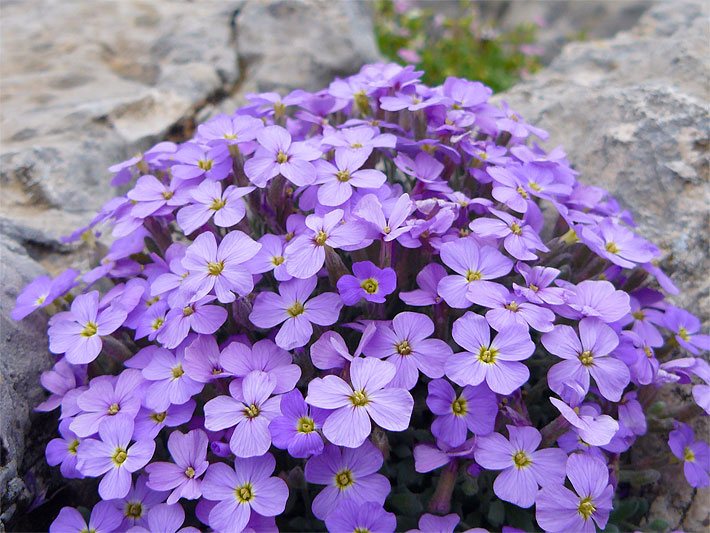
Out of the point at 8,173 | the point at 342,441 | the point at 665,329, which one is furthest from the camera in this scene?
the point at 8,173

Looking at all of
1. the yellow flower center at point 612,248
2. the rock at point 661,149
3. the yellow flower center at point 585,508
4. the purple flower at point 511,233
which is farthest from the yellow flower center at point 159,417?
the rock at point 661,149

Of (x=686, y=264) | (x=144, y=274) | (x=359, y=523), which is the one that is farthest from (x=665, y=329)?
(x=144, y=274)

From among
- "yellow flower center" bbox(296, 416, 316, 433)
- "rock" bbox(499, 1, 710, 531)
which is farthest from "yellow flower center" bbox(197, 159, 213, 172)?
"rock" bbox(499, 1, 710, 531)

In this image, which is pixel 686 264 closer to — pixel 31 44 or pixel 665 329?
pixel 665 329

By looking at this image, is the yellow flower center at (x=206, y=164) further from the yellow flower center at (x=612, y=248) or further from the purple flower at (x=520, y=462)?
the yellow flower center at (x=612, y=248)

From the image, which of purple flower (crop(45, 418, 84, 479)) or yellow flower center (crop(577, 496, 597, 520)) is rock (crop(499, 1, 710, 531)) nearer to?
yellow flower center (crop(577, 496, 597, 520))
